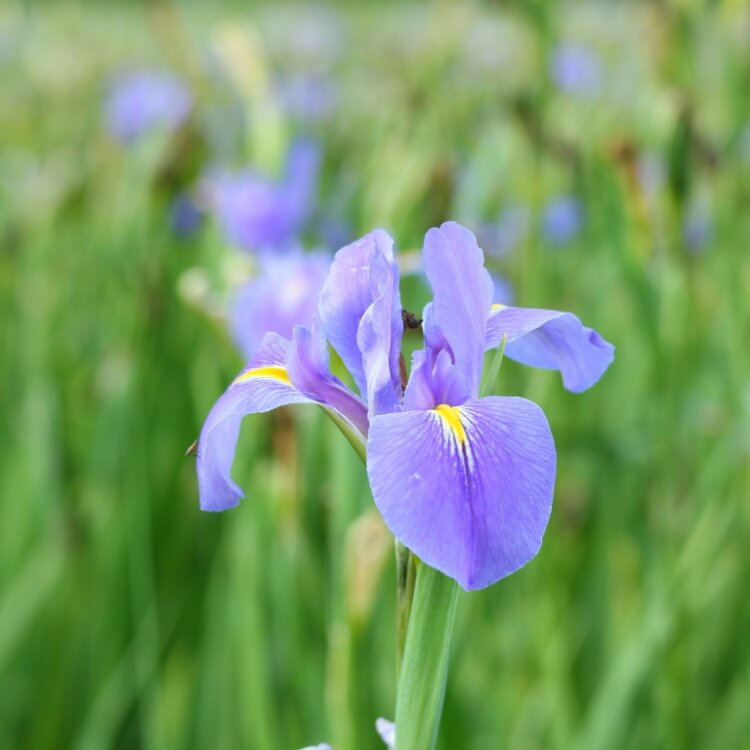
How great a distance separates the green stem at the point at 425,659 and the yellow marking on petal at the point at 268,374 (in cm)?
14

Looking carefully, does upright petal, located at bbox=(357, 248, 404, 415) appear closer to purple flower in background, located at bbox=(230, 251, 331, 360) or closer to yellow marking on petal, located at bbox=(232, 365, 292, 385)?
yellow marking on petal, located at bbox=(232, 365, 292, 385)

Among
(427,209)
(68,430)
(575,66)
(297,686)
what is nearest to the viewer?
(297,686)

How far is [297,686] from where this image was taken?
3.56ft

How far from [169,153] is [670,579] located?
1.17 meters

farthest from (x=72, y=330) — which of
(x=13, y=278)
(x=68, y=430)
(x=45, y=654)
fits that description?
(x=45, y=654)

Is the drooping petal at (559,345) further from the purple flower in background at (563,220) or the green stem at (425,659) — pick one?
the purple flower in background at (563,220)

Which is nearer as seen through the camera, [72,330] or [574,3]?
[72,330]

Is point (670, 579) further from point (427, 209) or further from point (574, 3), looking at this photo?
point (574, 3)

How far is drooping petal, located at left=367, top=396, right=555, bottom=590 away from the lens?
1.24 feet

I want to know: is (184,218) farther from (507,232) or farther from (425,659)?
(425,659)

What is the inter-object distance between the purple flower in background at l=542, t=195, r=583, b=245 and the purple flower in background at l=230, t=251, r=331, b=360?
0.92 metres

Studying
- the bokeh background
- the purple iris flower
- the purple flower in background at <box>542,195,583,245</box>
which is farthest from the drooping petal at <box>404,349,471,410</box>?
the purple flower in background at <box>542,195,583,245</box>

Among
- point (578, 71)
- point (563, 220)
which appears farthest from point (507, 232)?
point (578, 71)

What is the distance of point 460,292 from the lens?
478 millimetres
